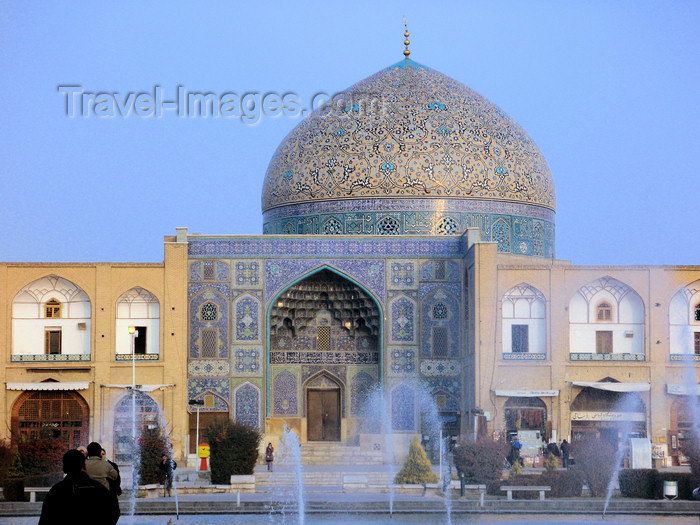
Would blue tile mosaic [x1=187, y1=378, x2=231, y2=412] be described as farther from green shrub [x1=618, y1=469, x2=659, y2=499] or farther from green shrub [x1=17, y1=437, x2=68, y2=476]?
green shrub [x1=618, y1=469, x2=659, y2=499]

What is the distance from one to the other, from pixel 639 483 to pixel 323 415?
9.85 m

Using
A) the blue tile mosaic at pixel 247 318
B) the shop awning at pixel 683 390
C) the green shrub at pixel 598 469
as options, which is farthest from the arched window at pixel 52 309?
the shop awning at pixel 683 390

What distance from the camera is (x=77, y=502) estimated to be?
6.64 metres

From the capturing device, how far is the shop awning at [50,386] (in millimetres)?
23625

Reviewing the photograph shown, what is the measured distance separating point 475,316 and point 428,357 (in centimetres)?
173

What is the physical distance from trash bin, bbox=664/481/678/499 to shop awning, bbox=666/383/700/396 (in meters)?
6.72

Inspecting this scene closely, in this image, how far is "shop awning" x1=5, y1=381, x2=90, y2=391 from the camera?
2362cm

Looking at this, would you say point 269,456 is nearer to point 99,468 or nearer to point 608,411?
point 608,411

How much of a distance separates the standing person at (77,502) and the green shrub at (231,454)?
12721mm

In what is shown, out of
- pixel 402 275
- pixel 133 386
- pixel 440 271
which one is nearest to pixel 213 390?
pixel 133 386

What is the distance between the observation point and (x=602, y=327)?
23.7 metres

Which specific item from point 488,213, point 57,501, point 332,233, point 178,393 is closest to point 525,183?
point 488,213

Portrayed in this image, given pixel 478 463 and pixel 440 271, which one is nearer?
pixel 478 463

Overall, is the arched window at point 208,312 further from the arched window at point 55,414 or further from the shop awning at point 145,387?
the arched window at point 55,414
